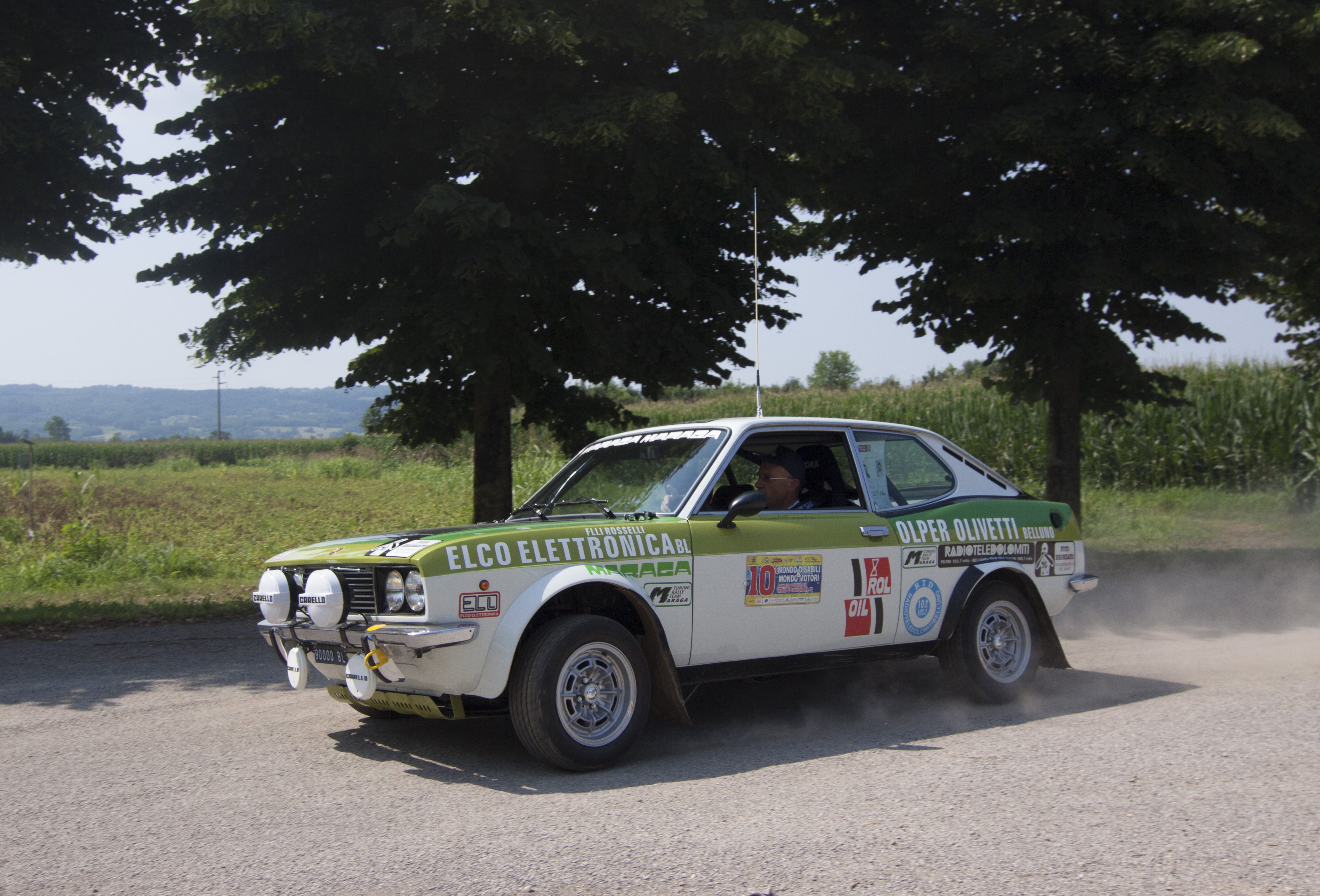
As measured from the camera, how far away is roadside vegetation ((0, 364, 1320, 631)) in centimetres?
1273

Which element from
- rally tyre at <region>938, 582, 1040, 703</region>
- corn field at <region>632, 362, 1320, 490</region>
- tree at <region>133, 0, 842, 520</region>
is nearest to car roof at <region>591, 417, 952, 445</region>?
rally tyre at <region>938, 582, 1040, 703</region>

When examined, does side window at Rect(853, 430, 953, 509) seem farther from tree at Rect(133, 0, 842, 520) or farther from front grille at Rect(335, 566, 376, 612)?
tree at Rect(133, 0, 842, 520)

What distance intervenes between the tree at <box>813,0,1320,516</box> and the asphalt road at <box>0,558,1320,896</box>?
627 centimetres

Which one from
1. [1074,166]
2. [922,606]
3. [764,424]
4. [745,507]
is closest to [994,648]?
[922,606]

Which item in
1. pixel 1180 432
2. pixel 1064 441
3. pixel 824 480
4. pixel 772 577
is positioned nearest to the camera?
pixel 772 577

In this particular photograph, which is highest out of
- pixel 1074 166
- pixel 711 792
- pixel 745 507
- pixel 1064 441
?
pixel 1074 166

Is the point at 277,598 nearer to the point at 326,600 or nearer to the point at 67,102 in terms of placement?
the point at 326,600

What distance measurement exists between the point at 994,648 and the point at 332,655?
13.5 ft

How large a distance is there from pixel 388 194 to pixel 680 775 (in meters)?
8.17

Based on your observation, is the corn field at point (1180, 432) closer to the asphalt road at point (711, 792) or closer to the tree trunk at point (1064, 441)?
the tree trunk at point (1064, 441)

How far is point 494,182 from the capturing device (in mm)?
11555

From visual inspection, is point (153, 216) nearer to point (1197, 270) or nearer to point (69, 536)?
point (69, 536)

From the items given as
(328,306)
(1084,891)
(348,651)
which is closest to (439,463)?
(328,306)

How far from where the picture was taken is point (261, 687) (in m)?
7.58
